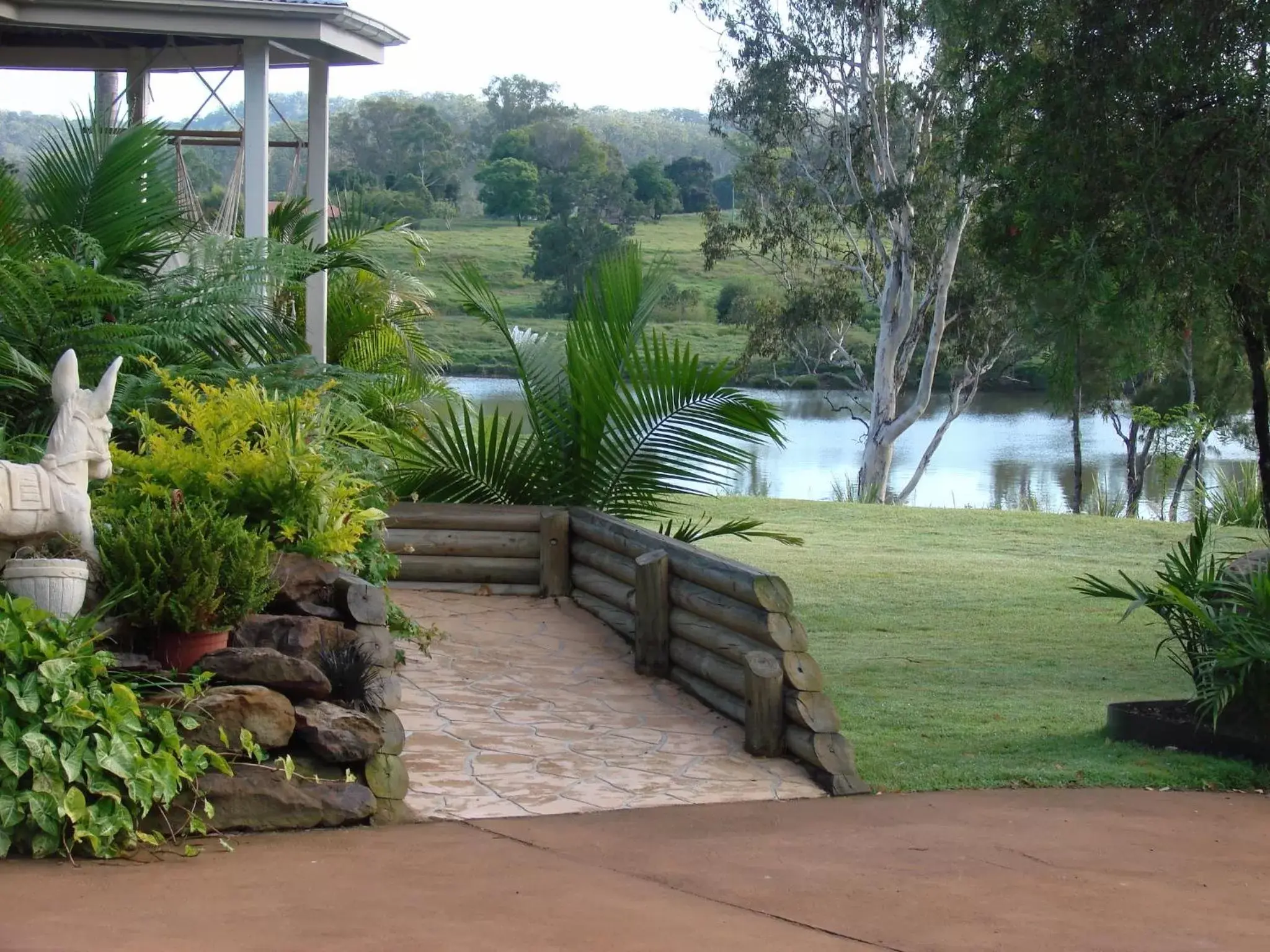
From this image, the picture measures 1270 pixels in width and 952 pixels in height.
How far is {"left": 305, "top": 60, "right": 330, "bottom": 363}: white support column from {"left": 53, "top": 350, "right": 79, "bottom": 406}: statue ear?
4.80 meters

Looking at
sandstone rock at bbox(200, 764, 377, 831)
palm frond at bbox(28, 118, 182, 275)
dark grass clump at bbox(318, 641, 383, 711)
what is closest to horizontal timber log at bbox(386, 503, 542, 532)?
palm frond at bbox(28, 118, 182, 275)

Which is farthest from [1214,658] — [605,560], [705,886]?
[605,560]

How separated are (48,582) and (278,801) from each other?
1.11m

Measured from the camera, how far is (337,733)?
5.18 meters

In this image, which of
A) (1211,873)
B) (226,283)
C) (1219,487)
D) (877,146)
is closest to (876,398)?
(877,146)

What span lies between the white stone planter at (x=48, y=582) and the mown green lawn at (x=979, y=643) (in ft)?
10.9

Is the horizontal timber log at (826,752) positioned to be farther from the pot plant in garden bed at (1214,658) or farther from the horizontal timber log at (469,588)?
the horizontal timber log at (469,588)

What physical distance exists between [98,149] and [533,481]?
3.35 m

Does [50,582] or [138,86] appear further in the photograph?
[138,86]

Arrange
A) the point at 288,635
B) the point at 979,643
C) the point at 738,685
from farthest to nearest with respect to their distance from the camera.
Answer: the point at 979,643 → the point at 738,685 → the point at 288,635

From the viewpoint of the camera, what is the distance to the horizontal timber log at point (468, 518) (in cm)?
902

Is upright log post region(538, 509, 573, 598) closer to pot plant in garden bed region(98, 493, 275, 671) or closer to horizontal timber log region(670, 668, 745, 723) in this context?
horizontal timber log region(670, 668, 745, 723)

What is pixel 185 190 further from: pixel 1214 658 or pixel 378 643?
pixel 1214 658

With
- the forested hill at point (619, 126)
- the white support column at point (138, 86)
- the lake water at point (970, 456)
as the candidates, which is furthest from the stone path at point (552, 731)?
the forested hill at point (619, 126)
